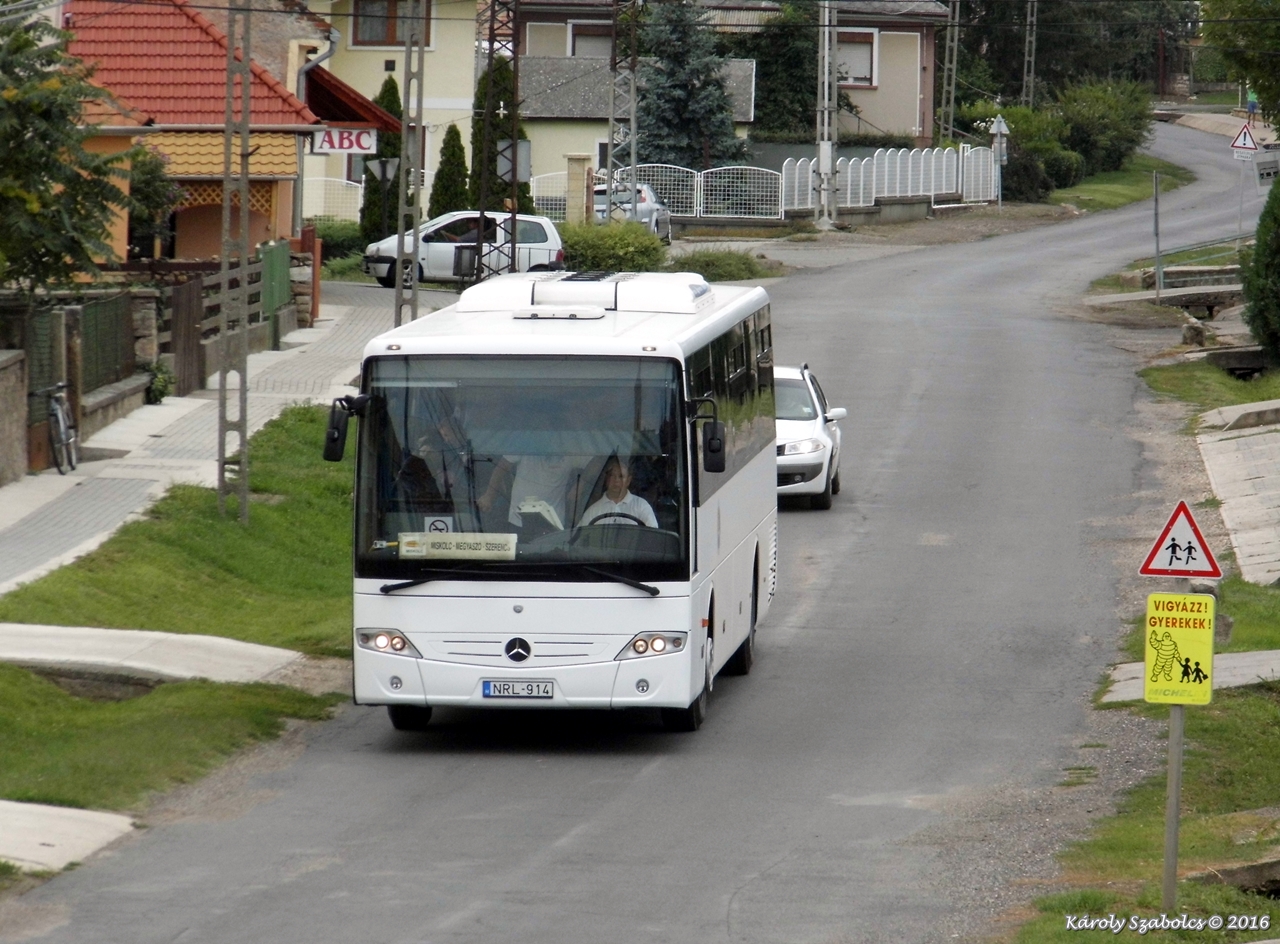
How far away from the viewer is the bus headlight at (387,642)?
12375 millimetres

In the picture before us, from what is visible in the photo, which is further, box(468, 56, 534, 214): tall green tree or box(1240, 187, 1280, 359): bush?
box(468, 56, 534, 214): tall green tree

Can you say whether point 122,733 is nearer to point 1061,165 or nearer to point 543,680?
point 543,680

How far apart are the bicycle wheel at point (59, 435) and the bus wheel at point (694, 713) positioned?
988 centimetres

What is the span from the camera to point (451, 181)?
51.9 metres

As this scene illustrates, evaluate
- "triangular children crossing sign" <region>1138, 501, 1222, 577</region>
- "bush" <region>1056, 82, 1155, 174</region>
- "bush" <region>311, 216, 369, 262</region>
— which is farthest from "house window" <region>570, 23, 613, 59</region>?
"triangular children crossing sign" <region>1138, 501, 1222, 577</region>

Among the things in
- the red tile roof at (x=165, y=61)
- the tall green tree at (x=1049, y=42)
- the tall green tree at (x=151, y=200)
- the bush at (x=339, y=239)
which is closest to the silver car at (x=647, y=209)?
the bush at (x=339, y=239)

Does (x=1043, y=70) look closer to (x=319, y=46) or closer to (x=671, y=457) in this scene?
(x=319, y=46)

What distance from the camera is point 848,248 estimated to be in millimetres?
55219

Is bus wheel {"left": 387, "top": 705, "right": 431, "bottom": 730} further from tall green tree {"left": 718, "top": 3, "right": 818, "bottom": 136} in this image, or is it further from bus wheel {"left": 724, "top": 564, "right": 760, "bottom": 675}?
tall green tree {"left": 718, "top": 3, "right": 818, "bottom": 136}

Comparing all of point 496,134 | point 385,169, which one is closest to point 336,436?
point 385,169

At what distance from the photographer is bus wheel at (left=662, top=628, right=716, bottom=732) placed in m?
13.1

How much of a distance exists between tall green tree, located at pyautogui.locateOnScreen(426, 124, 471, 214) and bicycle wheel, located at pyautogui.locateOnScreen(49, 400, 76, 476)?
102 ft

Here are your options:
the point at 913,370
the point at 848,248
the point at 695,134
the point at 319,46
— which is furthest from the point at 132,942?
the point at 695,134

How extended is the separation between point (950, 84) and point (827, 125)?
87.4 feet
